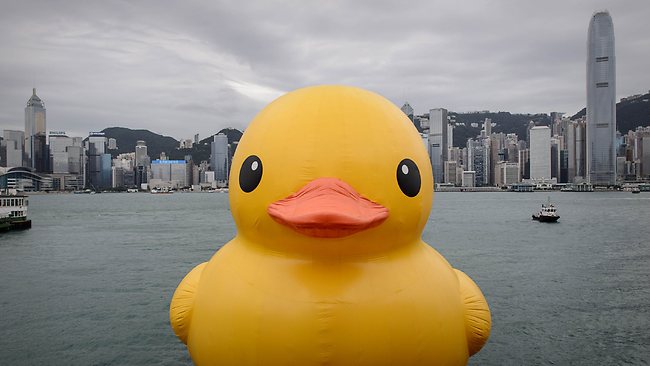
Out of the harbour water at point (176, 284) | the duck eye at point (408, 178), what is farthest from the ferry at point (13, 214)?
the duck eye at point (408, 178)

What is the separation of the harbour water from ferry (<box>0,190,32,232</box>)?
24.1ft

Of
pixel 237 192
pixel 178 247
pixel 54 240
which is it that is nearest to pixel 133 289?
pixel 178 247

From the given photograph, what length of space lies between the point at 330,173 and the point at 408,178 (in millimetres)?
779

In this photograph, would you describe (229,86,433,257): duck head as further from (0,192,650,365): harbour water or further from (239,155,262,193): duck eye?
(0,192,650,365): harbour water

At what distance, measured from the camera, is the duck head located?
4.31 meters

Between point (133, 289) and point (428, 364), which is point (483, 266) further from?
point (428, 364)

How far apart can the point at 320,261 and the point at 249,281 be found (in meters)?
0.68

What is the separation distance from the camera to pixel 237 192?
4852 millimetres

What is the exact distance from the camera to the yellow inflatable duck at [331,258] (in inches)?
162

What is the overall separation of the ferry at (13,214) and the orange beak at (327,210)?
48.3 meters

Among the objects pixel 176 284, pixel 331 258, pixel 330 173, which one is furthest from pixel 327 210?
pixel 176 284

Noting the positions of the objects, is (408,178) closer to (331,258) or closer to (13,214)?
(331,258)

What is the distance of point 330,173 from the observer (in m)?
4.37

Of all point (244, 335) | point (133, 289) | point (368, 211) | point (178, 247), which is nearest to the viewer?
point (368, 211)
